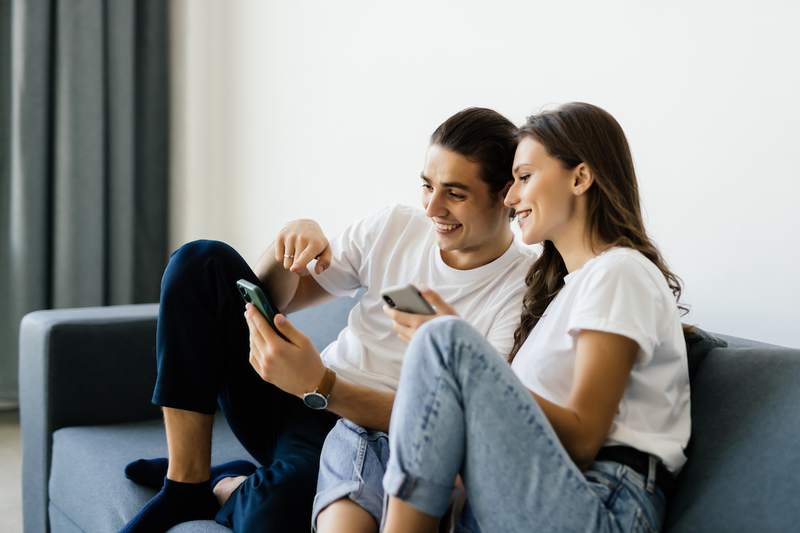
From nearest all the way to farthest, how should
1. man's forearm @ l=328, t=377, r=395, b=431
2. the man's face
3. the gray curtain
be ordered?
man's forearm @ l=328, t=377, r=395, b=431 < the man's face < the gray curtain

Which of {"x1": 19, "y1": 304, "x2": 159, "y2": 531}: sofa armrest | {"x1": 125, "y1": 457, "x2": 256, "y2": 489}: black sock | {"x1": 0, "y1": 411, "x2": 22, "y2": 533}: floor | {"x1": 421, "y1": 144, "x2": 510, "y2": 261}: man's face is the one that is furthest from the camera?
{"x1": 0, "y1": 411, "x2": 22, "y2": 533}: floor

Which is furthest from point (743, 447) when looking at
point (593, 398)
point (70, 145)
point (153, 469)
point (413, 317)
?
point (70, 145)

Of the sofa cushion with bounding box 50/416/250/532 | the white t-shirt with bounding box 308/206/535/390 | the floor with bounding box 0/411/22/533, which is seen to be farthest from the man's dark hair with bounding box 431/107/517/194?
the floor with bounding box 0/411/22/533

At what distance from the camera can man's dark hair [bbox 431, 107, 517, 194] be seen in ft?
5.46

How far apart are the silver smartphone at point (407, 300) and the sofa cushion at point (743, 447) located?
0.44 metres

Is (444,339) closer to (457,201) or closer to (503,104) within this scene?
(457,201)

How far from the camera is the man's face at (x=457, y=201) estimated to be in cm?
166

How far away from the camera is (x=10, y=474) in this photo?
2908 mm

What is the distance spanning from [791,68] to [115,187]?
9.28 feet

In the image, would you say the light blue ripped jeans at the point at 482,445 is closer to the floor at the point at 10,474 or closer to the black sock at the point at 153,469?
the black sock at the point at 153,469

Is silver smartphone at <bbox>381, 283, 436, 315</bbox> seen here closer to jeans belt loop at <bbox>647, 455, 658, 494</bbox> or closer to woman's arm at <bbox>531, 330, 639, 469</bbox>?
woman's arm at <bbox>531, 330, 639, 469</bbox>

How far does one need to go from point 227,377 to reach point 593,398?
785mm

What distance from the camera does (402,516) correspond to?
117 cm

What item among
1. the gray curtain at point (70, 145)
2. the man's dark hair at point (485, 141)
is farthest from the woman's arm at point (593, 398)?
the gray curtain at point (70, 145)
